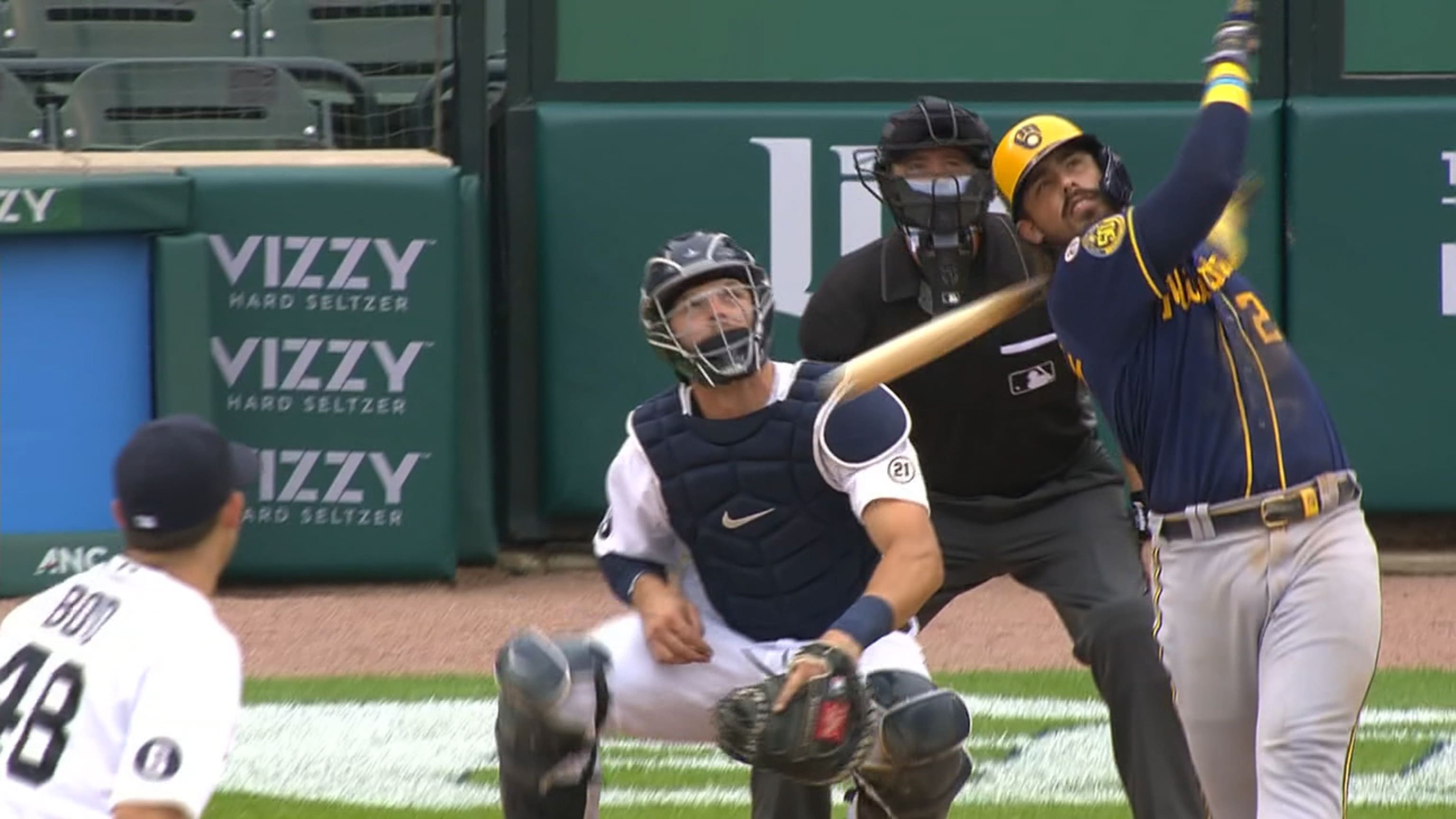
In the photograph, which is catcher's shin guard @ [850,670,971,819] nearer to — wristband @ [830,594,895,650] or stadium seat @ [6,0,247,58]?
wristband @ [830,594,895,650]

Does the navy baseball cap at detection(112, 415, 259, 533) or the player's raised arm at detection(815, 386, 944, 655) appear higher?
the navy baseball cap at detection(112, 415, 259, 533)

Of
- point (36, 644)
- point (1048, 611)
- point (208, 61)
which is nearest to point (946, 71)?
point (1048, 611)

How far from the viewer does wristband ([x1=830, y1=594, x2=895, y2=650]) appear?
4395 mm

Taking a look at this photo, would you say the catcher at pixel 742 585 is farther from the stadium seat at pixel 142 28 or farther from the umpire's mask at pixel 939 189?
the stadium seat at pixel 142 28

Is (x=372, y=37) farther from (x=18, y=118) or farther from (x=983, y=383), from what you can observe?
(x=983, y=383)

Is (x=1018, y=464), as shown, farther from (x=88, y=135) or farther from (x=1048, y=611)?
(x=88, y=135)

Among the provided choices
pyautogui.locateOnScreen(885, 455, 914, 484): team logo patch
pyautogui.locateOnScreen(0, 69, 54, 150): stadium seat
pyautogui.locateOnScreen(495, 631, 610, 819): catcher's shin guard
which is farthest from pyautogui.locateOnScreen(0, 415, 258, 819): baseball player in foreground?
pyautogui.locateOnScreen(0, 69, 54, 150): stadium seat

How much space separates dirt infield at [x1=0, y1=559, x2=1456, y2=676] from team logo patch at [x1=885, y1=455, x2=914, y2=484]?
2965 millimetres

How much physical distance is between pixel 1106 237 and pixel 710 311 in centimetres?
77

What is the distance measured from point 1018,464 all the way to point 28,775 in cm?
290

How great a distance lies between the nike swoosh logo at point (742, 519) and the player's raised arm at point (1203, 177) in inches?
37.2

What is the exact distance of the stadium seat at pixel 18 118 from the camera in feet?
29.5

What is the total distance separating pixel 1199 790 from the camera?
4891mm

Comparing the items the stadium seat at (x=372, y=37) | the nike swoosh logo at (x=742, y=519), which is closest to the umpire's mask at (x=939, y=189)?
the nike swoosh logo at (x=742, y=519)
